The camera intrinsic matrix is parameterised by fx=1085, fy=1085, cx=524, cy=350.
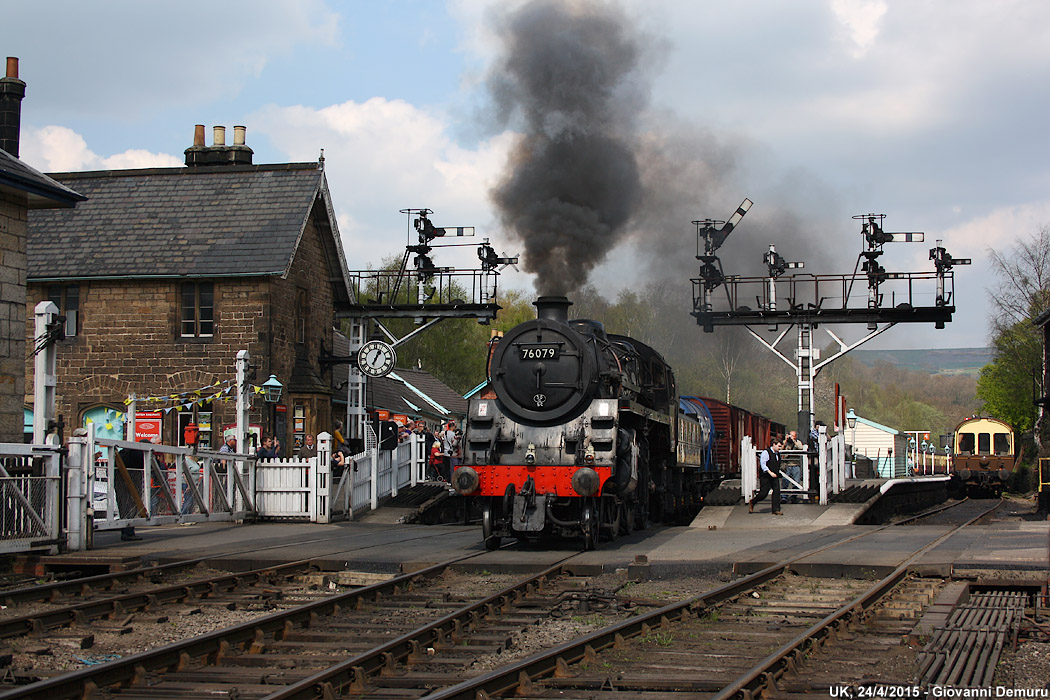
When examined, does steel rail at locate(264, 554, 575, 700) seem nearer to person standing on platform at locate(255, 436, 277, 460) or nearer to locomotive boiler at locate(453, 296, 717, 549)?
locomotive boiler at locate(453, 296, 717, 549)

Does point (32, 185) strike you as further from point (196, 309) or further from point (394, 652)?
point (394, 652)

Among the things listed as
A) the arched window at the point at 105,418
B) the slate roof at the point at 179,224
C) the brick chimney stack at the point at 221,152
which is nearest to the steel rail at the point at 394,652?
the slate roof at the point at 179,224

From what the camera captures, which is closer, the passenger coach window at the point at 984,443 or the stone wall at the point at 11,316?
the stone wall at the point at 11,316

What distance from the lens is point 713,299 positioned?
91.0ft

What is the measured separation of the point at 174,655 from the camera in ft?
22.4

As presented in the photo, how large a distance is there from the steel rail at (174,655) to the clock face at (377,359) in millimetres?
12908

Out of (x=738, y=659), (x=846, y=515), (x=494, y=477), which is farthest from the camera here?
(x=846, y=515)

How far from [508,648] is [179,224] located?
67.8ft

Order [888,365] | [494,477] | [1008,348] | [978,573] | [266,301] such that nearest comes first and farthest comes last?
[978,573], [494,477], [266,301], [1008,348], [888,365]

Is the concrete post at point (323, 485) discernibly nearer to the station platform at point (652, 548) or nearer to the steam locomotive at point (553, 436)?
the station platform at point (652, 548)

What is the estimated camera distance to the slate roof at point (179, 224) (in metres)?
24.5

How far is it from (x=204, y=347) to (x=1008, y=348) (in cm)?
3326

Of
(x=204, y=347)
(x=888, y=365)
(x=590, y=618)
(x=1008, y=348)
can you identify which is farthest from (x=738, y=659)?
(x=888, y=365)

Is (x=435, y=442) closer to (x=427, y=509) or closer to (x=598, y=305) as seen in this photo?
(x=427, y=509)
